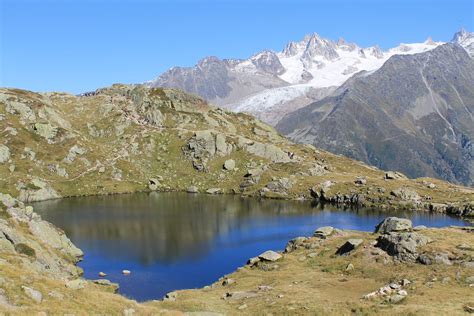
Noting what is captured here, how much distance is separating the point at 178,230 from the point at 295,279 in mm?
62969

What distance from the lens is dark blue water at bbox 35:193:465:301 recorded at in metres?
93.2

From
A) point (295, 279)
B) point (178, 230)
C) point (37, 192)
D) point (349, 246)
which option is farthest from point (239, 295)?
point (37, 192)

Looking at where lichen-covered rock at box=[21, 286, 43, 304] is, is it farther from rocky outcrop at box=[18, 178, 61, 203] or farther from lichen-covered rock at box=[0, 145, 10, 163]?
lichen-covered rock at box=[0, 145, 10, 163]

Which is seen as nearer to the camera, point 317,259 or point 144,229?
point 317,259

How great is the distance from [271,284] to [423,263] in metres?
24.9

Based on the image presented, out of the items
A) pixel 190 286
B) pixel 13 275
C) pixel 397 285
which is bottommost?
pixel 190 286

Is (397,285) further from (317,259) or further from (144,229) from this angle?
(144,229)

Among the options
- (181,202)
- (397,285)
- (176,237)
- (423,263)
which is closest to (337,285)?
(397,285)

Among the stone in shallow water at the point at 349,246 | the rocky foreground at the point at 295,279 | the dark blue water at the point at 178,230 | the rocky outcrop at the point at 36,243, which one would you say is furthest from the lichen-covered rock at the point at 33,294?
the stone in shallow water at the point at 349,246

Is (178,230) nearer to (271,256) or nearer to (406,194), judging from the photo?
(271,256)

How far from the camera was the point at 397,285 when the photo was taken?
63.4 m

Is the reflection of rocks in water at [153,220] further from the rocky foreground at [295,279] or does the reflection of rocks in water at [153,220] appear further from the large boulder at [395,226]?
the large boulder at [395,226]

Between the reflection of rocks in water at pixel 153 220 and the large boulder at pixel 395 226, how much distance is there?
41909mm

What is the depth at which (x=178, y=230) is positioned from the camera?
13300 centimetres
